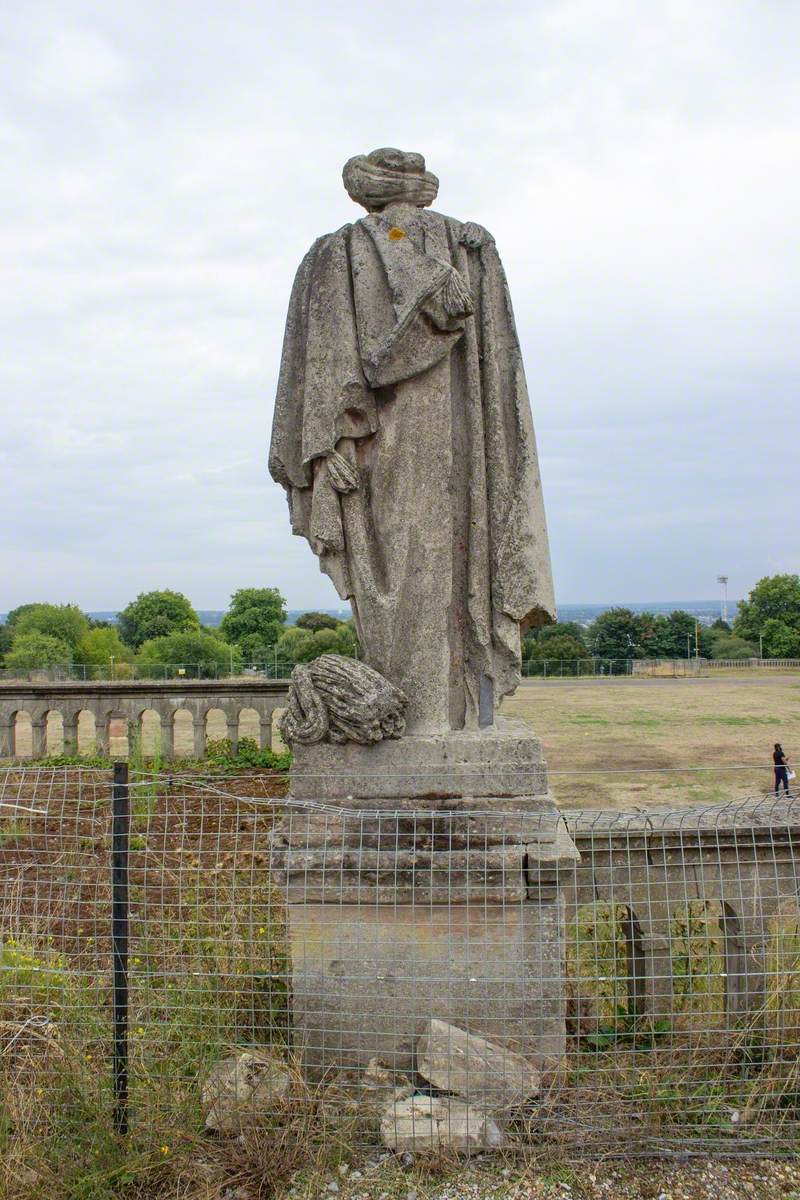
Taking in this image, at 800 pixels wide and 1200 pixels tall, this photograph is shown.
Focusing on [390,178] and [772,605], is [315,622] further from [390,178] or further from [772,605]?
[390,178]

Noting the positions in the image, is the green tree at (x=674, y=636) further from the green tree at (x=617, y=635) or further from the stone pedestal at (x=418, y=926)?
the stone pedestal at (x=418, y=926)

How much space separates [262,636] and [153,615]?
9560 millimetres

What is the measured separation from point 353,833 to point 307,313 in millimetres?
2421

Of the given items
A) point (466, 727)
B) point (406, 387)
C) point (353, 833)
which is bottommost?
point (353, 833)

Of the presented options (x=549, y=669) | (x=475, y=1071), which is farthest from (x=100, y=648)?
(x=475, y=1071)

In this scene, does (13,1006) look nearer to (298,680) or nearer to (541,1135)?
(298,680)

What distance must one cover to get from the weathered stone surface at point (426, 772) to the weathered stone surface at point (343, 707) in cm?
8

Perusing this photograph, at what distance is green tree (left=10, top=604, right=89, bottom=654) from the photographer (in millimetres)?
40906

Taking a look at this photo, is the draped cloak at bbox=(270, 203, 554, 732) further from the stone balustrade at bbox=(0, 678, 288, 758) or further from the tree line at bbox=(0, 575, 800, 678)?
the tree line at bbox=(0, 575, 800, 678)

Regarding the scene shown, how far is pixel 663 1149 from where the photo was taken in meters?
3.47

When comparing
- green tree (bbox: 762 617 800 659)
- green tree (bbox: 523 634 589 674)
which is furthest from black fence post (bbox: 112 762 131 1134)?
green tree (bbox: 762 617 800 659)

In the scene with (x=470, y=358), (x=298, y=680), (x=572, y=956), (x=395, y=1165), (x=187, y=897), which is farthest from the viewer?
(x=187, y=897)

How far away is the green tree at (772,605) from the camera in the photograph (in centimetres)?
6619

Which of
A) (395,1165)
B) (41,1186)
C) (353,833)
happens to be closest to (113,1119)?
(41,1186)
